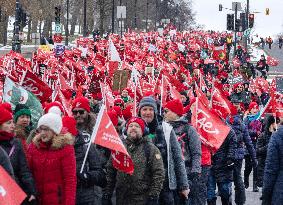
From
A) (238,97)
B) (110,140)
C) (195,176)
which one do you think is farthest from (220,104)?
(238,97)

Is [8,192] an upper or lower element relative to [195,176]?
upper

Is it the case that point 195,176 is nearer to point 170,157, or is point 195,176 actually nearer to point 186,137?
point 186,137

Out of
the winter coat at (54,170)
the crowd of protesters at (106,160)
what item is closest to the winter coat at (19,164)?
the crowd of protesters at (106,160)

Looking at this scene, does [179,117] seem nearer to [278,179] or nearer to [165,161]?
[165,161]

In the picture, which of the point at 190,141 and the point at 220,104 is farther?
the point at 220,104

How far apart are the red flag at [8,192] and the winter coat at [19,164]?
114 cm

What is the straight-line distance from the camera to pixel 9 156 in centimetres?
662

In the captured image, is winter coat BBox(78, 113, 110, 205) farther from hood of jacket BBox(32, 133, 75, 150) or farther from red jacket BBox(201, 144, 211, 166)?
red jacket BBox(201, 144, 211, 166)

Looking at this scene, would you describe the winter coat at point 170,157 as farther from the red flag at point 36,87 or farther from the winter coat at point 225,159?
the red flag at point 36,87

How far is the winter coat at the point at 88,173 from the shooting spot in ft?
24.0

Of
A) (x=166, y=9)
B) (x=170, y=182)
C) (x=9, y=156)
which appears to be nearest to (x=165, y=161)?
(x=170, y=182)

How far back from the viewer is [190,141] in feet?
30.0

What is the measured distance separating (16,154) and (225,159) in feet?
15.1

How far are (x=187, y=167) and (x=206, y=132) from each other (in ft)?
3.26
